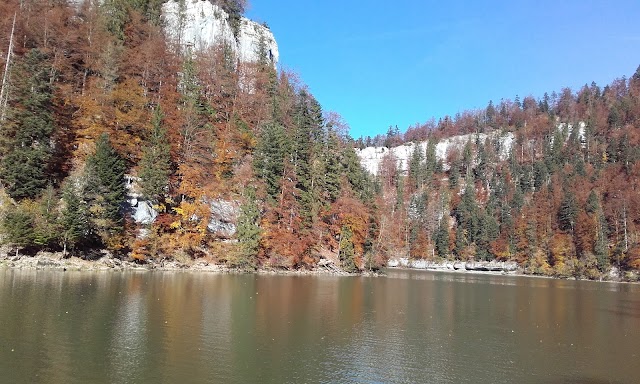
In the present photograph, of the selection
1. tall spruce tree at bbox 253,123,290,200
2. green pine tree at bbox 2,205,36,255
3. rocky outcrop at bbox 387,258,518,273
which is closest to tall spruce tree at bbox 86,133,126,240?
green pine tree at bbox 2,205,36,255

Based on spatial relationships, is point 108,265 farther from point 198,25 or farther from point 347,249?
point 198,25

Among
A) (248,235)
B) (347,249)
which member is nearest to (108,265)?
(248,235)

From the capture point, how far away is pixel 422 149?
579ft

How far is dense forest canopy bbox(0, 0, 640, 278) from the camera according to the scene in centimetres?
4341

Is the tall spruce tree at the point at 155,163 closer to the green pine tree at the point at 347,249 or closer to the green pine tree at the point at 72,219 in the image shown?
the green pine tree at the point at 72,219

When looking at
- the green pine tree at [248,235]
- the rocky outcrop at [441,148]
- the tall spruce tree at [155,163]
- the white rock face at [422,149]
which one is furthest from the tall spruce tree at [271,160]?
the white rock face at [422,149]

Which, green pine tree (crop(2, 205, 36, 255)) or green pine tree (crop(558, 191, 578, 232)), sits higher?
green pine tree (crop(558, 191, 578, 232))

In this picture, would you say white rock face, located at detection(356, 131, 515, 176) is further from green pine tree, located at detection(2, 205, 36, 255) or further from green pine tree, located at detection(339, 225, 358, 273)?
green pine tree, located at detection(2, 205, 36, 255)

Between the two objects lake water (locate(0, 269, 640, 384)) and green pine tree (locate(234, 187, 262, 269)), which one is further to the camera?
green pine tree (locate(234, 187, 262, 269))

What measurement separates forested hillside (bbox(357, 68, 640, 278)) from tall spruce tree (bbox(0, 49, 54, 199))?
4688 cm

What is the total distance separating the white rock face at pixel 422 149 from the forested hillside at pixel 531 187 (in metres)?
0.84

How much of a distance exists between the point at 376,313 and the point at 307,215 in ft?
108

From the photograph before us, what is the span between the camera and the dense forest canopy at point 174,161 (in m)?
43.4

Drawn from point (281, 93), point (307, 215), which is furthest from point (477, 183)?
point (307, 215)
